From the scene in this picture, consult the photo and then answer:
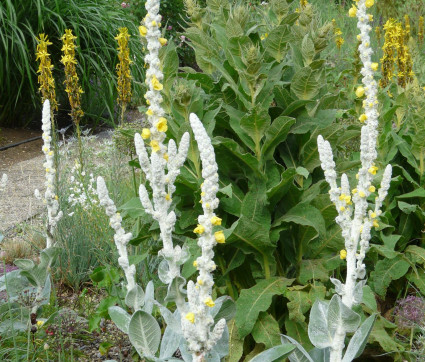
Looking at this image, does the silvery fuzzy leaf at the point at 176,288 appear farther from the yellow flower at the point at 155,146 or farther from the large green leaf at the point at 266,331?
the large green leaf at the point at 266,331

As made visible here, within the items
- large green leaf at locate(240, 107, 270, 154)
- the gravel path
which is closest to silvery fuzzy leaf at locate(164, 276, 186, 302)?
large green leaf at locate(240, 107, 270, 154)

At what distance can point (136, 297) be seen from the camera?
2.14 m

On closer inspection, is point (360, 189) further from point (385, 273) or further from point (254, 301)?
point (385, 273)

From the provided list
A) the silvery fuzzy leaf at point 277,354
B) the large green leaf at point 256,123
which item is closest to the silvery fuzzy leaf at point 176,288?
the silvery fuzzy leaf at point 277,354

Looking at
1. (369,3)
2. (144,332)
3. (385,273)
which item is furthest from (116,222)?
(385,273)

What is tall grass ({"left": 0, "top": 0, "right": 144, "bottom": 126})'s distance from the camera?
23.6 ft

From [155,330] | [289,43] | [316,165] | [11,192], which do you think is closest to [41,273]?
[155,330]

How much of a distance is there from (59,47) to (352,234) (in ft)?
21.5

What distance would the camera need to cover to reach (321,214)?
2.59 metres

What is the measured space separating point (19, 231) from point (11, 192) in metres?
1.23

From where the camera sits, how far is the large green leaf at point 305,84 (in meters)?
2.66

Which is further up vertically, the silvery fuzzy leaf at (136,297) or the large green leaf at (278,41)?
the large green leaf at (278,41)

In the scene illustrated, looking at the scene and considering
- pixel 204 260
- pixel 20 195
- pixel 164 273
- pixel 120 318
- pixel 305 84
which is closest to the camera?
pixel 204 260

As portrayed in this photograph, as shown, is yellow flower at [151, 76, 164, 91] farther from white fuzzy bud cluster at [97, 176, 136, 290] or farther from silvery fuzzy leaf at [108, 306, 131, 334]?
silvery fuzzy leaf at [108, 306, 131, 334]
